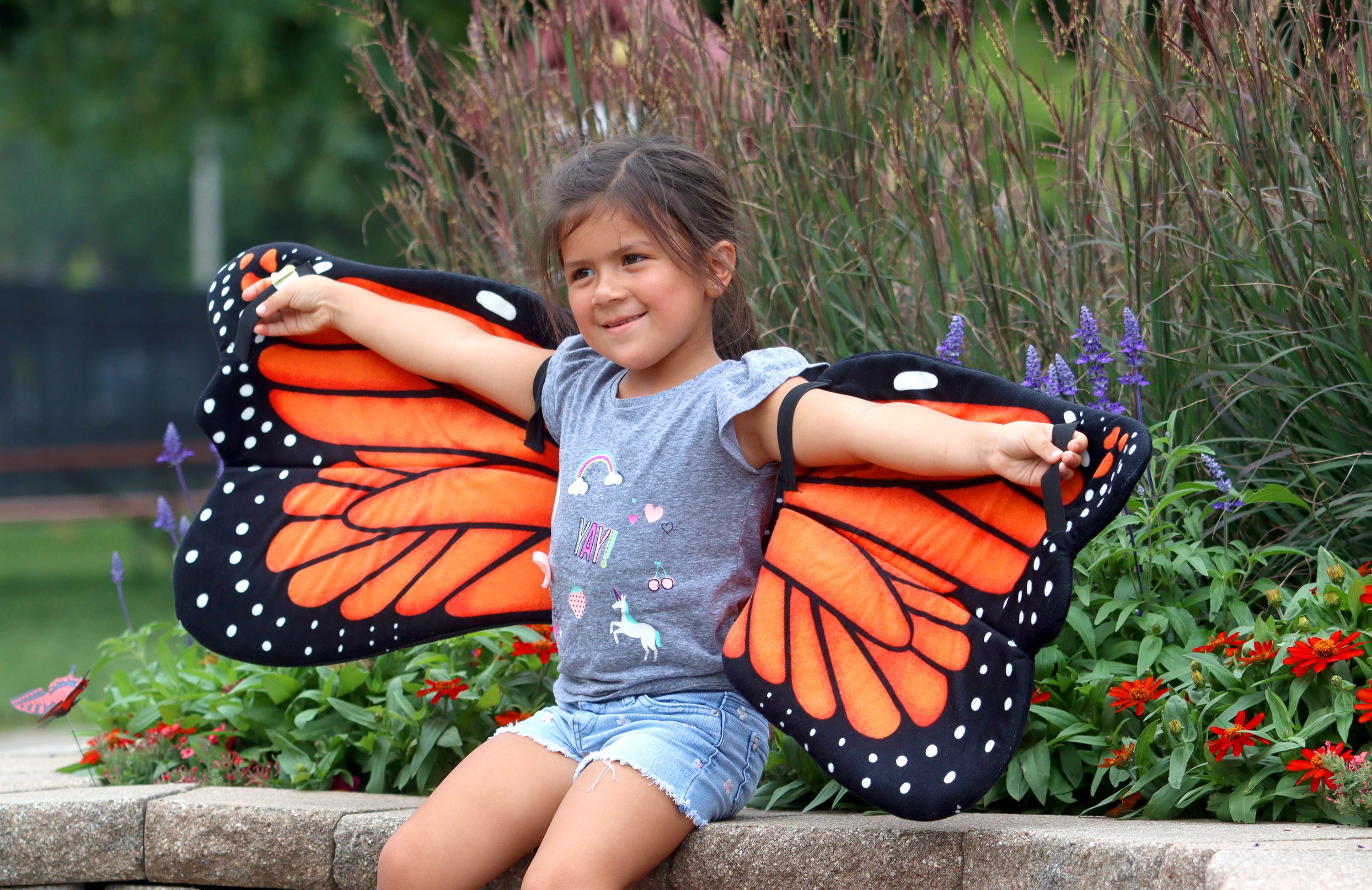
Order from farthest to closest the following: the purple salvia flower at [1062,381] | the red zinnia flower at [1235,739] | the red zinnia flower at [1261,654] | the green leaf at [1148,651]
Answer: the purple salvia flower at [1062,381] < the green leaf at [1148,651] < the red zinnia flower at [1261,654] < the red zinnia flower at [1235,739]

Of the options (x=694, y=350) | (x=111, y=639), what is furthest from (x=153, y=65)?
(x=694, y=350)

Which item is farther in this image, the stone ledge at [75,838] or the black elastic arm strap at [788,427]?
the stone ledge at [75,838]

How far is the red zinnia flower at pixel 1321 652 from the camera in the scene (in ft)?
6.58

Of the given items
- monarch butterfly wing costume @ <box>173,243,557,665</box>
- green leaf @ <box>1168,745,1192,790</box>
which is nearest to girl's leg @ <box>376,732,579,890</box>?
monarch butterfly wing costume @ <box>173,243,557,665</box>

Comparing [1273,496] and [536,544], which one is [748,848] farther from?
[1273,496]

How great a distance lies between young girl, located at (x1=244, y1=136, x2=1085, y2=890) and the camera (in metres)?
2.02

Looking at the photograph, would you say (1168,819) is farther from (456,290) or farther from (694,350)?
(456,290)

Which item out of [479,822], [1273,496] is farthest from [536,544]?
[1273,496]

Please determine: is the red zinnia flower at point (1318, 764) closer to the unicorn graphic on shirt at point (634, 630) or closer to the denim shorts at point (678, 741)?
the denim shorts at point (678, 741)

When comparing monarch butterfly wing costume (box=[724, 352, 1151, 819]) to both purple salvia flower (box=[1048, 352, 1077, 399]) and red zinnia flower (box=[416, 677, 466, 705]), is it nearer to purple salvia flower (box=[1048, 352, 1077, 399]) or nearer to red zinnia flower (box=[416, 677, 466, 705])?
purple salvia flower (box=[1048, 352, 1077, 399])

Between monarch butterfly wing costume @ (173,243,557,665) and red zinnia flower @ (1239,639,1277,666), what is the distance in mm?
1202

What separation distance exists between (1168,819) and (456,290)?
5.27 feet

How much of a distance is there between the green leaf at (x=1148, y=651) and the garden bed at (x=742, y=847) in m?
0.25

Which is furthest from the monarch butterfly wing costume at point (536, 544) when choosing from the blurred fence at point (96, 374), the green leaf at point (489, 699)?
the blurred fence at point (96, 374)
